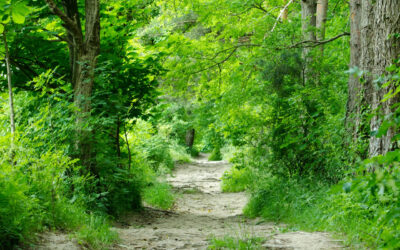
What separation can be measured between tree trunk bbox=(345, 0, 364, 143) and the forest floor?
1935 mm

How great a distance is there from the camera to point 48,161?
437 cm

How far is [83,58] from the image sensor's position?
604 cm

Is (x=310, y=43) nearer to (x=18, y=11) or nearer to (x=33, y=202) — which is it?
(x=18, y=11)

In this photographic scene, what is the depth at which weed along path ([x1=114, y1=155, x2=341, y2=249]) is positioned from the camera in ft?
14.8

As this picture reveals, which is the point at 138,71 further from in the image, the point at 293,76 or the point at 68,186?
the point at 293,76

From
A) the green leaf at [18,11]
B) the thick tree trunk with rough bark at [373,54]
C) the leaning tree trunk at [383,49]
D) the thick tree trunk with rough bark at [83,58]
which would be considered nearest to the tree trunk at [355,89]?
the thick tree trunk with rough bark at [373,54]

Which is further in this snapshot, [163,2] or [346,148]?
[163,2]

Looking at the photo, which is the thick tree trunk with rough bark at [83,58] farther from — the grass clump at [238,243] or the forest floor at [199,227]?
the grass clump at [238,243]

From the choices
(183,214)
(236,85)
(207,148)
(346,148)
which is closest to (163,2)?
(236,85)

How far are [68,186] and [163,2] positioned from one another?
6.75 metres

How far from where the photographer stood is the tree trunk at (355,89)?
5.92 metres

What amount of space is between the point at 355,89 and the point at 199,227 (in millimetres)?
3500

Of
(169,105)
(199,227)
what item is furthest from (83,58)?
(199,227)

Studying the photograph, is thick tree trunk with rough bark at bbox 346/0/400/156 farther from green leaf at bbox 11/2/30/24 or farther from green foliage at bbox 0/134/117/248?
green foliage at bbox 0/134/117/248
